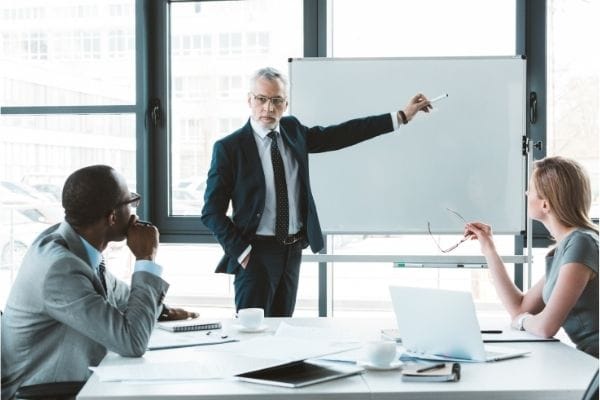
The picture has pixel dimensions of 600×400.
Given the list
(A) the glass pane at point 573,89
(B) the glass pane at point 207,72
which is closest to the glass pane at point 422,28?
(A) the glass pane at point 573,89

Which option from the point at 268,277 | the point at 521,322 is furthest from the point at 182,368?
the point at 268,277

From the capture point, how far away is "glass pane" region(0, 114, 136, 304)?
4277 mm

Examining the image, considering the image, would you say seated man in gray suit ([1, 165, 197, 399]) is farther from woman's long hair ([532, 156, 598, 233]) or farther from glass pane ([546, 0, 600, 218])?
glass pane ([546, 0, 600, 218])

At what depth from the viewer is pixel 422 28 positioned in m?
4.09

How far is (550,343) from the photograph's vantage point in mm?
2039

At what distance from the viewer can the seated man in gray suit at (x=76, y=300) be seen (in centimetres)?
180

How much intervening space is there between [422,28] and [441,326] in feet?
8.56

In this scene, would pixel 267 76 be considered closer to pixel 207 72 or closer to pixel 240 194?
pixel 240 194

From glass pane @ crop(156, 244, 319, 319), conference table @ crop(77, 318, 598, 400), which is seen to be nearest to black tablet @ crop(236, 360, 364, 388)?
conference table @ crop(77, 318, 598, 400)

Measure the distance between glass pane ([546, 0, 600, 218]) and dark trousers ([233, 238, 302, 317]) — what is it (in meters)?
1.70

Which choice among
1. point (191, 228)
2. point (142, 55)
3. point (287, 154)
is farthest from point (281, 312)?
point (142, 55)

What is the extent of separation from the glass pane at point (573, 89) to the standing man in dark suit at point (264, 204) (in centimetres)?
154

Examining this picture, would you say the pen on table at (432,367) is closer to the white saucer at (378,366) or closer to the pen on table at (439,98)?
the white saucer at (378,366)

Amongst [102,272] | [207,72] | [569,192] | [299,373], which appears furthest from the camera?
[207,72]
